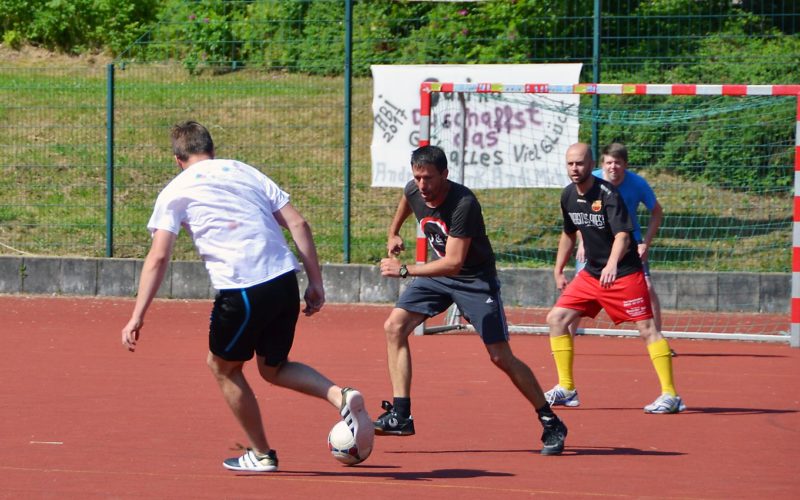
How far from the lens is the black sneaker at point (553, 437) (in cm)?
697

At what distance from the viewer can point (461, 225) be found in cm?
715

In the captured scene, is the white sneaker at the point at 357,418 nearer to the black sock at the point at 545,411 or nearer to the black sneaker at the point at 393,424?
the black sneaker at the point at 393,424

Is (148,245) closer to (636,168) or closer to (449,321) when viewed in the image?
(449,321)

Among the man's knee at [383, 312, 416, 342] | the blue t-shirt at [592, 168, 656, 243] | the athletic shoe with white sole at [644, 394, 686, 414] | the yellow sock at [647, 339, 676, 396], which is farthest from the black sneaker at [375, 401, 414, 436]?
the blue t-shirt at [592, 168, 656, 243]

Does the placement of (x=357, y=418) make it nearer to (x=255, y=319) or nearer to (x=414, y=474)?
(x=414, y=474)

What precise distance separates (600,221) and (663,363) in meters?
1.01

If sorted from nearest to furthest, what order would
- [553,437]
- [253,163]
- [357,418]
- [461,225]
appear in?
[357,418] → [553,437] → [461,225] → [253,163]

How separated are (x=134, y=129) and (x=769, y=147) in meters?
7.69

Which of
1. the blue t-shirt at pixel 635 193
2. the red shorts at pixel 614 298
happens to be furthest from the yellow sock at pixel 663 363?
the blue t-shirt at pixel 635 193

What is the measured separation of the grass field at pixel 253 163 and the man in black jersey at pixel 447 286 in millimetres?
7113

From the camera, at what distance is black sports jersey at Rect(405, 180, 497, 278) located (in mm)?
7164

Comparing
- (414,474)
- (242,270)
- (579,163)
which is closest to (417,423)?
(414,474)

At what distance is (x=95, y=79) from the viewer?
637 inches

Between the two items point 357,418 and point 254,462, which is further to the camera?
point 254,462
